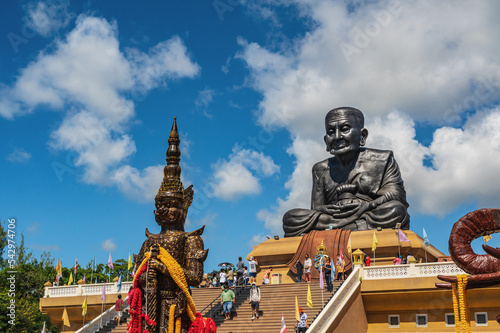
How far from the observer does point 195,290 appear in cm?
2042

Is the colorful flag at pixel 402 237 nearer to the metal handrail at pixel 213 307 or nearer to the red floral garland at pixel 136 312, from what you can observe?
the metal handrail at pixel 213 307

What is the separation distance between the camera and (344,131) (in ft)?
89.4

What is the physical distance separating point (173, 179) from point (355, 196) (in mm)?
18544

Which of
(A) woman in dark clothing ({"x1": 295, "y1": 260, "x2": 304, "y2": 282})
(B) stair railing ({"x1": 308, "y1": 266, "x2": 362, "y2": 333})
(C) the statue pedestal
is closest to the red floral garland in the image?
(B) stair railing ({"x1": 308, "y1": 266, "x2": 362, "y2": 333})

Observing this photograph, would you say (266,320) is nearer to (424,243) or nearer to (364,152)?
(424,243)

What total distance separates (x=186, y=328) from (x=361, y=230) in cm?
1709

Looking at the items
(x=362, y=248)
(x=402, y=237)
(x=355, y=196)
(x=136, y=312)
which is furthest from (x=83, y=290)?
(x=136, y=312)

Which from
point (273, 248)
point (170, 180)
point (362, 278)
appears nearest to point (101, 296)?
point (273, 248)

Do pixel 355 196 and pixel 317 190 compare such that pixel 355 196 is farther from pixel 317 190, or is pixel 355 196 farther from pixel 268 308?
pixel 268 308

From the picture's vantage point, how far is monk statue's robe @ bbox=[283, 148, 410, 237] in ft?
80.3

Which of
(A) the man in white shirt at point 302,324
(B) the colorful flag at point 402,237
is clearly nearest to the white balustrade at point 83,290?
(A) the man in white shirt at point 302,324

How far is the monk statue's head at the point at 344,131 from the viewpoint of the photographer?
1065 inches

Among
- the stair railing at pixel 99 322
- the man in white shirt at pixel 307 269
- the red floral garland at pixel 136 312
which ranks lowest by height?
the red floral garland at pixel 136 312

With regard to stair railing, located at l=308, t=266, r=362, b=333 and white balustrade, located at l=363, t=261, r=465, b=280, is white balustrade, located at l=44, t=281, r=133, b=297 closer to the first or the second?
stair railing, located at l=308, t=266, r=362, b=333
